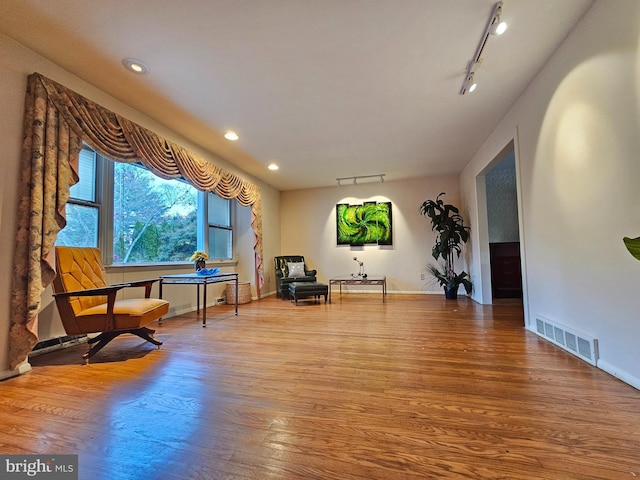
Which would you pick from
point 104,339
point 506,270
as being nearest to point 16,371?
point 104,339

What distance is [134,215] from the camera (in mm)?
3580

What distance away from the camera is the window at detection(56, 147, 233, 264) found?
3.01 meters

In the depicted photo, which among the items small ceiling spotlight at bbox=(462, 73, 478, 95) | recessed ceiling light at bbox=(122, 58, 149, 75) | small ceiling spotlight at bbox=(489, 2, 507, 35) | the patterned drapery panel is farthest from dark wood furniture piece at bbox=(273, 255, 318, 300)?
small ceiling spotlight at bbox=(489, 2, 507, 35)

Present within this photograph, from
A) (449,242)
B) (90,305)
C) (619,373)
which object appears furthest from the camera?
(449,242)

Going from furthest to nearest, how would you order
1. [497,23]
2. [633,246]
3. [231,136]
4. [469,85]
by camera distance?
1. [231,136]
2. [469,85]
3. [497,23]
4. [633,246]

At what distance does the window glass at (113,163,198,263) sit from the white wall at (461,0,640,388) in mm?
4707

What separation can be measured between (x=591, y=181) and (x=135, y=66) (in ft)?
12.6

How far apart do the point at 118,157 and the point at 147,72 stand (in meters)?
0.87

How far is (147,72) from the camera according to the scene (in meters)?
2.46

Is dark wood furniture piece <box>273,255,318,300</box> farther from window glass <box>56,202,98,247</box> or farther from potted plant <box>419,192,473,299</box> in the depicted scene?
window glass <box>56,202,98,247</box>

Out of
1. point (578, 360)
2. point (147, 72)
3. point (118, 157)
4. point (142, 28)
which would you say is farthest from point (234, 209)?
point (578, 360)

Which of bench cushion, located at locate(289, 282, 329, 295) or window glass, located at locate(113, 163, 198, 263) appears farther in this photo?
bench cushion, located at locate(289, 282, 329, 295)

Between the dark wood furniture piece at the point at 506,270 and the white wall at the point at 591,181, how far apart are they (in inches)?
105

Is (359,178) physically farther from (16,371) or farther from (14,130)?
(16,371)
